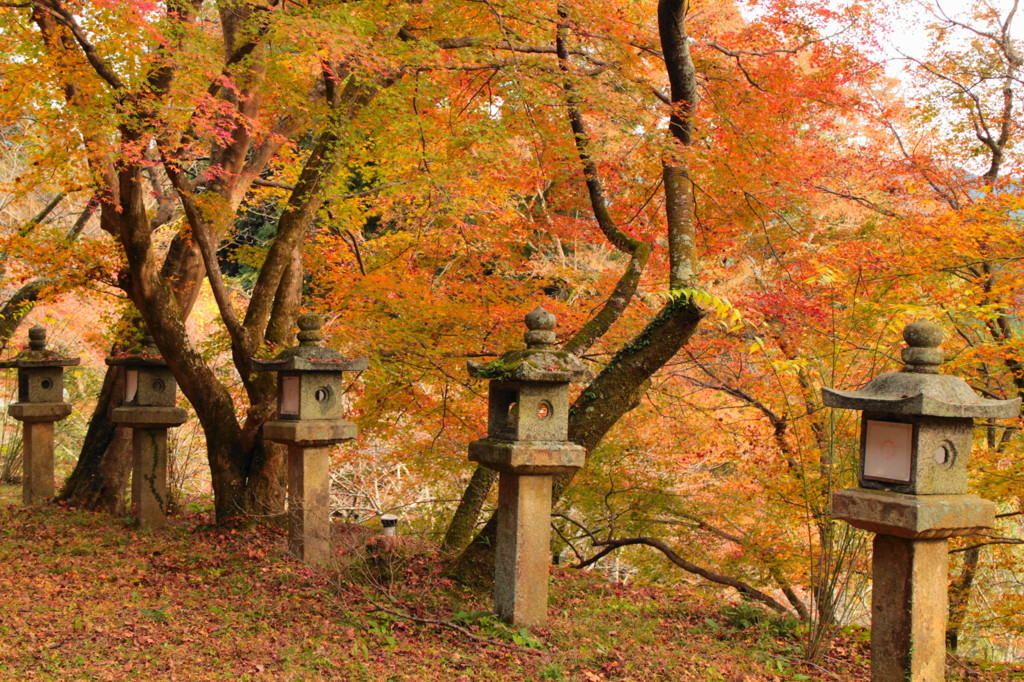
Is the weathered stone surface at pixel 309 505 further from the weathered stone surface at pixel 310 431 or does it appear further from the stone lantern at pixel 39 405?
the stone lantern at pixel 39 405

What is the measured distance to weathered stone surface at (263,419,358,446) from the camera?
6.57 meters

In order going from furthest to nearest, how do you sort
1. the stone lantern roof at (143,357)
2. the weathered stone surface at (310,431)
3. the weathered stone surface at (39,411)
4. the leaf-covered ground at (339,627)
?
the weathered stone surface at (39,411)
the stone lantern roof at (143,357)
the weathered stone surface at (310,431)
the leaf-covered ground at (339,627)

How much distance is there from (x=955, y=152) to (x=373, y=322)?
631 centimetres

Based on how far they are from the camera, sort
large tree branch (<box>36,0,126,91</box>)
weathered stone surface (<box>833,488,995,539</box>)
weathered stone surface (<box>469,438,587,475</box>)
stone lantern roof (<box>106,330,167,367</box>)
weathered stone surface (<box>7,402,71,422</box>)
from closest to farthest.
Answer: weathered stone surface (<box>833,488,995,539</box>), weathered stone surface (<box>469,438,587,475</box>), large tree branch (<box>36,0,126,91</box>), stone lantern roof (<box>106,330,167,367</box>), weathered stone surface (<box>7,402,71,422</box>)

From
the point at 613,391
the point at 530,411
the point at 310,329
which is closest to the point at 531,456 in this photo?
the point at 530,411

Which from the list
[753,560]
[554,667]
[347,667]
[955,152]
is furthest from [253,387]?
[955,152]

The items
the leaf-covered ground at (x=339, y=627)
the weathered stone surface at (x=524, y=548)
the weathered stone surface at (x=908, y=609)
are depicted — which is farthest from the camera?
the weathered stone surface at (x=524, y=548)

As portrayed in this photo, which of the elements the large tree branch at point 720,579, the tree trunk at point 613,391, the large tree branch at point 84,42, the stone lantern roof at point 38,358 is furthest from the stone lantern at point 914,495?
the stone lantern roof at point 38,358

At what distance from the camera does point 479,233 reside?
11633mm

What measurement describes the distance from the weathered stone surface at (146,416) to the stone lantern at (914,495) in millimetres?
6743

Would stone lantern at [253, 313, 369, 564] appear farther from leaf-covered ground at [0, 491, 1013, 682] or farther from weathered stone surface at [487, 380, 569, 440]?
weathered stone surface at [487, 380, 569, 440]

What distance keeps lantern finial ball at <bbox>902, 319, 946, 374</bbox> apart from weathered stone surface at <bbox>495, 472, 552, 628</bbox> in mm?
2405

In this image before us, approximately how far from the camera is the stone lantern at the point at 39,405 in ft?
33.2

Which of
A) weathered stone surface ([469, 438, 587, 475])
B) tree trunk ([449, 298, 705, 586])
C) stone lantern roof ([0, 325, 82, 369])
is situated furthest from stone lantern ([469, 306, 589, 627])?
stone lantern roof ([0, 325, 82, 369])
